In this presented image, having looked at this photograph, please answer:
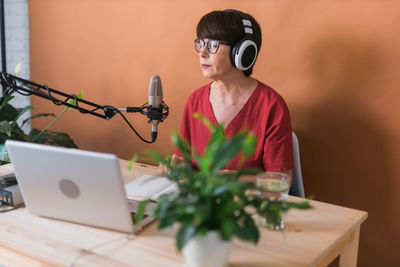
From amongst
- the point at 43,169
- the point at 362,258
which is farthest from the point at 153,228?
the point at 362,258

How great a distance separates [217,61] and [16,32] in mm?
1930

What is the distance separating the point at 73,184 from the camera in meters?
1.18

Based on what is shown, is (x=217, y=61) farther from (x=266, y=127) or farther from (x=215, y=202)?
(x=215, y=202)

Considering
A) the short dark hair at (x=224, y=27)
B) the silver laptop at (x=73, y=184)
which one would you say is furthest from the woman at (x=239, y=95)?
the silver laptop at (x=73, y=184)

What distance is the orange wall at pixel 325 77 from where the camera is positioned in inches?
73.0

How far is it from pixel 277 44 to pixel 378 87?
1.62 feet

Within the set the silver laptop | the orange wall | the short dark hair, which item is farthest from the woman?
the silver laptop

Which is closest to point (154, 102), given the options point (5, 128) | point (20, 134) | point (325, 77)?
point (325, 77)

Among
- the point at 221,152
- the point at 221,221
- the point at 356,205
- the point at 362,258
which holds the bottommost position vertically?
the point at 362,258

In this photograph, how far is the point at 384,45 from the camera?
1.82 m

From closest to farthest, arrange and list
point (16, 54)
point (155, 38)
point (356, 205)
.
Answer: point (356, 205), point (155, 38), point (16, 54)

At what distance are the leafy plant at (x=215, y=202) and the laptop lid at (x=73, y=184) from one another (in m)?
0.22

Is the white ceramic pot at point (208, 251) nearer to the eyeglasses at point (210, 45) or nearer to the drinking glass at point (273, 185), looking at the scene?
the drinking glass at point (273, 185)

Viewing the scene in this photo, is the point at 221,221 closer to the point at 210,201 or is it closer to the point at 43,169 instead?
the point at 210,201
